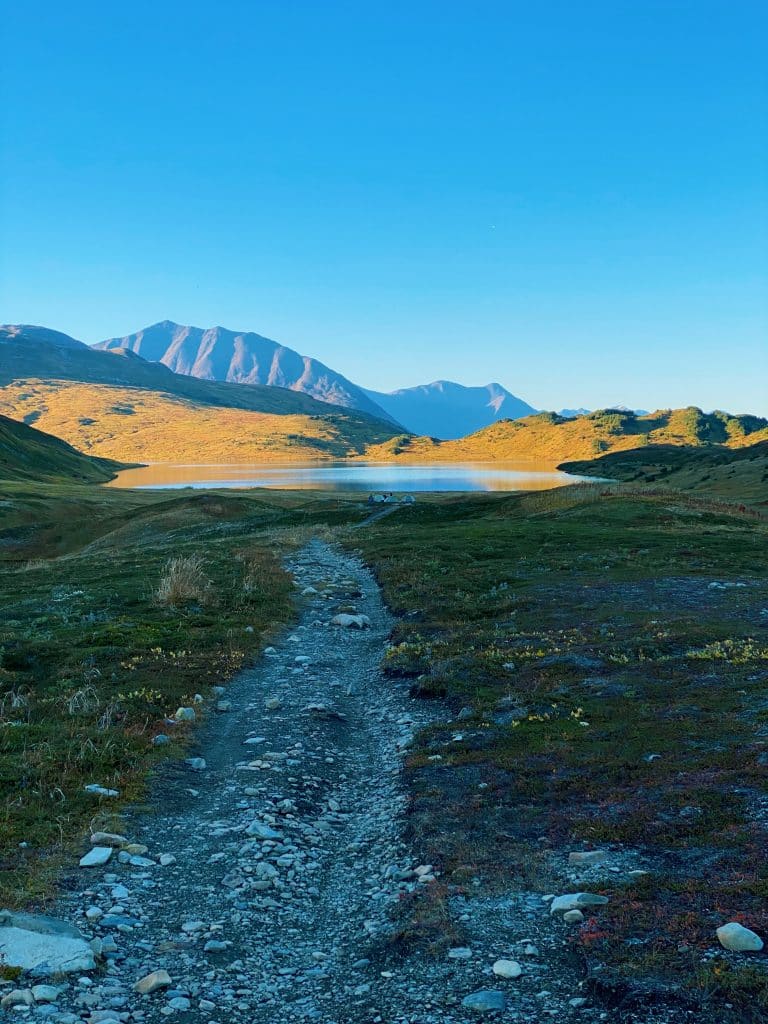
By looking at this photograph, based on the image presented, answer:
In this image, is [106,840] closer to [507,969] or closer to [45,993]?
[45,993]

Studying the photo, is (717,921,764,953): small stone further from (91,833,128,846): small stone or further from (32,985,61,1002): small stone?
→ (91,833,128,846): small stone

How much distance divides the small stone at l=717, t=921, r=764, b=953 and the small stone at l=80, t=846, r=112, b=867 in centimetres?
789

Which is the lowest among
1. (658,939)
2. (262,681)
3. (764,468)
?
(262,681)

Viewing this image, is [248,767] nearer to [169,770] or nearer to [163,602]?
[169,770]

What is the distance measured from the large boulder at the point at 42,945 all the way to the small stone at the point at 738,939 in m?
6.53

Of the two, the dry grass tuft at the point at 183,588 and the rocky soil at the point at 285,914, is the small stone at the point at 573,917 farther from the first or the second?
the dry grass tuft at the point at 183,588

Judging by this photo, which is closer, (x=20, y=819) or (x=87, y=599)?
(x=20, y=819)

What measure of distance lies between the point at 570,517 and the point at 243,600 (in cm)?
3694

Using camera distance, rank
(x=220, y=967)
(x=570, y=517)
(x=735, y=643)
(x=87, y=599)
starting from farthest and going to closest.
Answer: (x=570, y=517) < (x=87, y=599) < (x=735, y=643) < (x=220, y=967)

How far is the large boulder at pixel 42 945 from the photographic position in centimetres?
702

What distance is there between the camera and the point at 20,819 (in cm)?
1028

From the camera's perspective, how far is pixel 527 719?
46.7 ft

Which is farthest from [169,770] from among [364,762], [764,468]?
[764,468]

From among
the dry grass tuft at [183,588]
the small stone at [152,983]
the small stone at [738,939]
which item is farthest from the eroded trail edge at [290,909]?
the dry grass tuft at [183,588]
